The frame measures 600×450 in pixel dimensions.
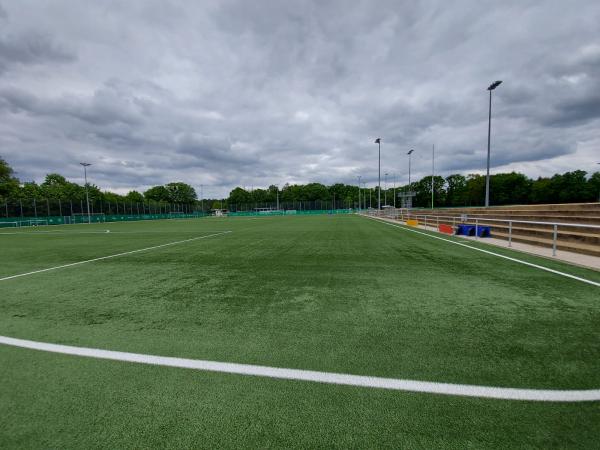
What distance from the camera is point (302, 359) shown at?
8.72 feet

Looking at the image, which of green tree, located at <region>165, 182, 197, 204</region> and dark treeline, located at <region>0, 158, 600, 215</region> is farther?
green tree, located at <region>165, 182, 197, 204</region>

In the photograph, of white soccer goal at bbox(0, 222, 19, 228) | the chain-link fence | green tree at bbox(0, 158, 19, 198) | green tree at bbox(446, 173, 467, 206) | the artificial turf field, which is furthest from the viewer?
green tree at bbox(446, 173, 467, 206)

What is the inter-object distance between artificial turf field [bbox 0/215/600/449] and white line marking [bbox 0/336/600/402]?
6 centimetres

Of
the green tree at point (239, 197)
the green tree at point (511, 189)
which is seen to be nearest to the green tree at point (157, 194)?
the green tree at point (239, 197)

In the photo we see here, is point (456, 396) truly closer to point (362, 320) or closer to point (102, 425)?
point (362, 320)

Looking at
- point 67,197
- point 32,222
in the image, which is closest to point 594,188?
point 32,222

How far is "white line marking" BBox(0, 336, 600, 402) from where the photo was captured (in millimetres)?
2100

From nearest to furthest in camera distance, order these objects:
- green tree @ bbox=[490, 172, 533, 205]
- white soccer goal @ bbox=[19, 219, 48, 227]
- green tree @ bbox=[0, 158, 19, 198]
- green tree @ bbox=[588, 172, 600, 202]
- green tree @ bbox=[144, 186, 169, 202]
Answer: white soccer goal @ bbox=[19, 219, 48, 227] → green tree @ bbox=[0, 158, 19, 198] → green tree @ bbox=[588, 172, 600, 202] → green tree @ bbox=[490, 172, 533, 205] → green tree @ bbox=[144, 186, 169, 202]

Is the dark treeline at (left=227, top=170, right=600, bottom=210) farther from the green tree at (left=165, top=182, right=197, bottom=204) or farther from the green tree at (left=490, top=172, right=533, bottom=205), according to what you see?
the green tree at (left=165, top=182, right=197, bottom=204)

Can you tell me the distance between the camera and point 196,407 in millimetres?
2055

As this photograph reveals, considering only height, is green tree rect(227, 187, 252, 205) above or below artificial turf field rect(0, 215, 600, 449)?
above

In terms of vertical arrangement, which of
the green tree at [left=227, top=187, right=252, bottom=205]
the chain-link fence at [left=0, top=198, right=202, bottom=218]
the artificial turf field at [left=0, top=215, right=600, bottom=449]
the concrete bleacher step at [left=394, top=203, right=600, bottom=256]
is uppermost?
the green tree at [left=227, top=187, right=252, bottom=205]

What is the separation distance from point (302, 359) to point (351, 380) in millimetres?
526

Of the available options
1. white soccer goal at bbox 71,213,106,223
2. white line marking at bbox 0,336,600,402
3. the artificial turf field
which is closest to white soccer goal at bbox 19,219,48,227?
white soccer goal at bbox 71,213,106,223
